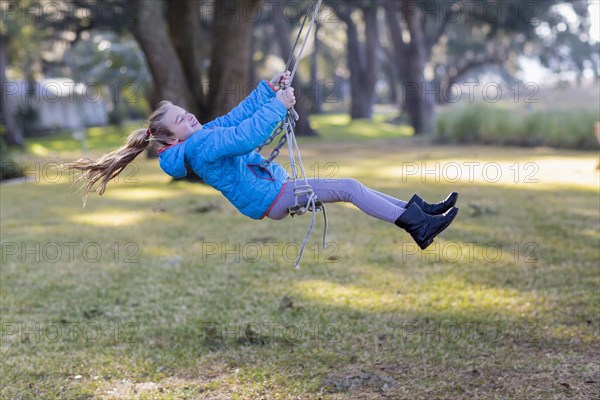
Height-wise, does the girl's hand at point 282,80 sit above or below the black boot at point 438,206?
above

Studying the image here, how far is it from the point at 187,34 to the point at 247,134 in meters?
10.0

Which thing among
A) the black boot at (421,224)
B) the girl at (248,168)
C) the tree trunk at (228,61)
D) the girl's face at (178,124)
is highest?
the tree trunk at (228,61)

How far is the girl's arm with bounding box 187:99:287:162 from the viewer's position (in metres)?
3.39

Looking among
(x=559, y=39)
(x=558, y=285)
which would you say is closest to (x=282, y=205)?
(x=558, y=285)

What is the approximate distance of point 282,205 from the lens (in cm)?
366

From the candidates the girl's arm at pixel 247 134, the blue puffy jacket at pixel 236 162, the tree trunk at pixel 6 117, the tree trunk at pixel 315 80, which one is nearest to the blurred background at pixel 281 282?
the blue puffy jacket at pixel 236 162

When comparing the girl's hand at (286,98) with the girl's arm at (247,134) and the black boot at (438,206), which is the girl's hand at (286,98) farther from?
the black boot at (438,206)

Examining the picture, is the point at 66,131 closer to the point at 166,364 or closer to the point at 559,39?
the point at 559,39

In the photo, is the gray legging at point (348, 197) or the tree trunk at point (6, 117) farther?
the tree trunk at point (6, 117)

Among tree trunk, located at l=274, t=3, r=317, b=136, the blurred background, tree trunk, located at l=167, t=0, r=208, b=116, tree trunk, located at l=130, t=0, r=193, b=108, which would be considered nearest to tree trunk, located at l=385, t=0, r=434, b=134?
tree trunk, located at l=274, t=3, r=317, b=136

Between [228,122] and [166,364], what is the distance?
159 cm

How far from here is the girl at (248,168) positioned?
11.3 feet
